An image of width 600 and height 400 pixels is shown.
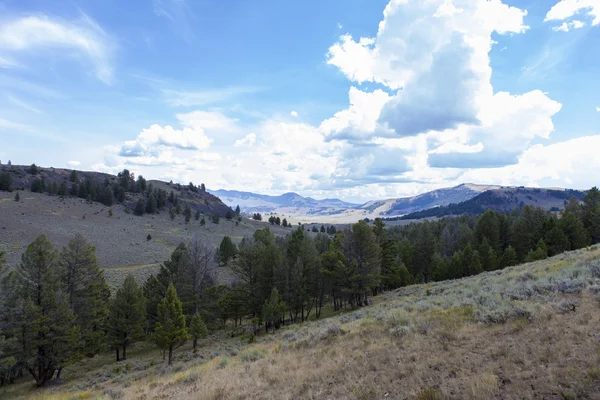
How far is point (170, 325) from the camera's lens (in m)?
27.3

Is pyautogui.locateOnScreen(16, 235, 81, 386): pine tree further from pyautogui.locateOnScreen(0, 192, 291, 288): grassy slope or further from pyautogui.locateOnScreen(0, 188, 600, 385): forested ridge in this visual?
pyautogui.locateOnScreen(0, 192, 291, 288): grassy slope

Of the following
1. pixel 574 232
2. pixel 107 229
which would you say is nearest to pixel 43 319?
pixel 574 232

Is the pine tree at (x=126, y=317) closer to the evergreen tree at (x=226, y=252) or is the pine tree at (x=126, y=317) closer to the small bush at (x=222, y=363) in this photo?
the small bush at (x=222, y=363)

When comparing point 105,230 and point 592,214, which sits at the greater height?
point 592,214

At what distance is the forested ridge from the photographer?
26891 mm

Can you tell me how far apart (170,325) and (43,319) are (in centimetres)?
1023

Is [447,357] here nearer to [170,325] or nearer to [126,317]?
[170,325]

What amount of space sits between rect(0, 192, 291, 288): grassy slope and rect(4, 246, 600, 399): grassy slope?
4686 centimetres

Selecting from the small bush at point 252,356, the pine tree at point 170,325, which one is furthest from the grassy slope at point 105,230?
the small bush at point 252,356

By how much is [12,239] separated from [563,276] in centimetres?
10318

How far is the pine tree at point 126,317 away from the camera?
33.7 meters

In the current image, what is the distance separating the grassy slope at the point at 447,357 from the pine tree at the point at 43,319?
1726 cm

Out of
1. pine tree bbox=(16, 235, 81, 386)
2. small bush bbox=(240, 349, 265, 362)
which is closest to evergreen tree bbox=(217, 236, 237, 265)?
pine tree bbox=(16, 235, 81, 386)

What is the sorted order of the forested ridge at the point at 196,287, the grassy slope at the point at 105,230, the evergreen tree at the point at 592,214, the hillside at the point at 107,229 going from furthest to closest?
the hillside at the point at 107,229
the grassy slope at the point at 105,230
the evergreen tree at the point at 592,214
the forested ridge at the point at 196,287
